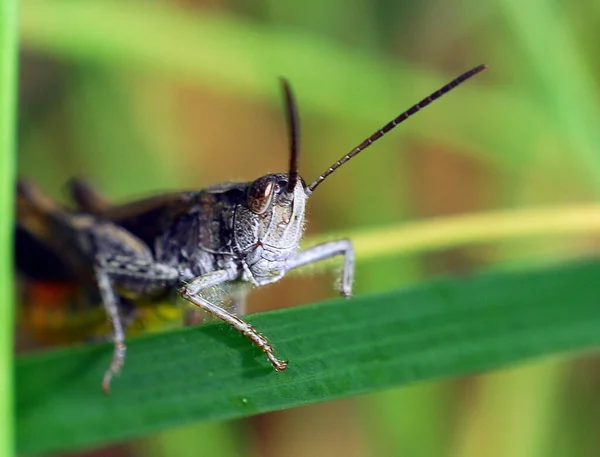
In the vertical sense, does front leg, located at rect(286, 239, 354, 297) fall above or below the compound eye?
below

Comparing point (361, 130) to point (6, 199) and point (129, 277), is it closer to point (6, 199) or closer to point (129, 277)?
point (129, 277)

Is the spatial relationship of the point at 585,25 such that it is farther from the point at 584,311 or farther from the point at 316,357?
the point at 316,357

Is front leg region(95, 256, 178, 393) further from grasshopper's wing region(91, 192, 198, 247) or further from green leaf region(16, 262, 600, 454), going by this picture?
green leaf region(16, 262, 600, 454)

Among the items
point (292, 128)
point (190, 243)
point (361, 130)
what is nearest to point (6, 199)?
point (190, 243)

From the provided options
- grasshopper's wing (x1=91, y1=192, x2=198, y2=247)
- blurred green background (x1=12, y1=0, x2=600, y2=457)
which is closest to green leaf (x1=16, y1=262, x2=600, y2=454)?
grasshopper's wing (x1=91, y1=192, x2=198, y2=247)

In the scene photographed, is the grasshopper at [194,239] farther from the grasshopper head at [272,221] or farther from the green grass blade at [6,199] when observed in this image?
the green grass blade at [6,199]

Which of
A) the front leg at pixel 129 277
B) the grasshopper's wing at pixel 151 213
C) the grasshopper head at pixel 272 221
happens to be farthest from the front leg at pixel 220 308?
the grasshopper's wing at pixel 151 213

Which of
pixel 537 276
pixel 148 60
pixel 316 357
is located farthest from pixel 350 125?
pixel 316 357
